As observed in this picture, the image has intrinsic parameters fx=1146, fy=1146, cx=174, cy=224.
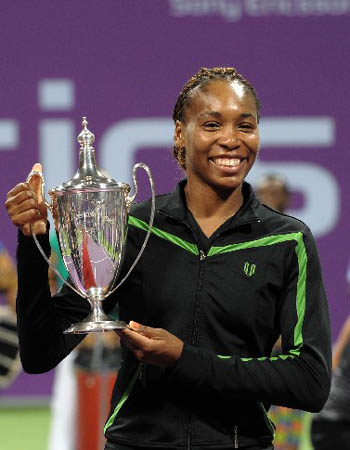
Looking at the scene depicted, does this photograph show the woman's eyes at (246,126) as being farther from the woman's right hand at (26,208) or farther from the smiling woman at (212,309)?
the woman's right hand at (26,208)

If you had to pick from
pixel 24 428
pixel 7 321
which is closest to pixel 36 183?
pixel 7 321

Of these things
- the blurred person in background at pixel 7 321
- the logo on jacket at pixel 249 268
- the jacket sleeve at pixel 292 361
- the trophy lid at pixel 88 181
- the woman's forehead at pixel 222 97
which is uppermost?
the woman's forehead at pixel 222 97

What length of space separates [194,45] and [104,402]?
7.66ft

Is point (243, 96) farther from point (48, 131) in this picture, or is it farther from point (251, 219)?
point (48, 131)

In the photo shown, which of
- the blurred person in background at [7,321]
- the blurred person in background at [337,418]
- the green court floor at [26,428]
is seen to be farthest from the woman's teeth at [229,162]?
the green court floor at [26,428]

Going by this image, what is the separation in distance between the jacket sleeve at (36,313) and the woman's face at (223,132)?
323mm

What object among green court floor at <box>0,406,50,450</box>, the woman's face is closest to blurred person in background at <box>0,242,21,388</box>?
green court floor at <box>0,406,50,450</box>

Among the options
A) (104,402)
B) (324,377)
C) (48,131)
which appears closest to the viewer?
(324,377)

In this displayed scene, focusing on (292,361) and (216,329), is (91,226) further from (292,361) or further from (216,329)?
(292,361)

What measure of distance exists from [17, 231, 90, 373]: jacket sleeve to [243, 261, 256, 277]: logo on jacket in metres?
0.35

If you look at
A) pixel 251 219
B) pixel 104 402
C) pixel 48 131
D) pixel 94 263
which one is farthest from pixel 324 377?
pixel 48 131

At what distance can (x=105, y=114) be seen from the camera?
6469 millimetres

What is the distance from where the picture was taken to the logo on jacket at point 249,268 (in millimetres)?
2037

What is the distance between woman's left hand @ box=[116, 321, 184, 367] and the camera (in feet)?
6.19
